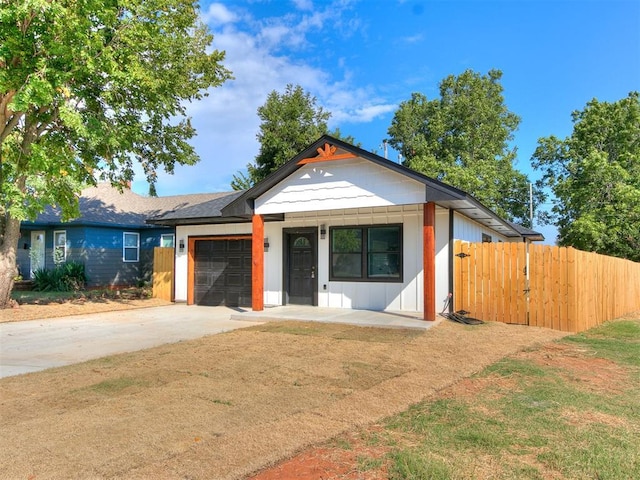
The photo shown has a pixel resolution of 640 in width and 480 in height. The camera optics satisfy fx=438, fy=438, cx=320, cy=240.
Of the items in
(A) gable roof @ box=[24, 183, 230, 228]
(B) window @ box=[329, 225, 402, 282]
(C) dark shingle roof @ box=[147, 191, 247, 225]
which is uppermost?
(A) gable roof @ box=[24, 183, 230, 228]

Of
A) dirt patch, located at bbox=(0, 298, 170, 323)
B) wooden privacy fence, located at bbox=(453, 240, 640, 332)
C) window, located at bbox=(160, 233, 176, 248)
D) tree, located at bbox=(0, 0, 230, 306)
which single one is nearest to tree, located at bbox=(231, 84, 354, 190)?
window, located at bbox=(160, 233, 176, 248)

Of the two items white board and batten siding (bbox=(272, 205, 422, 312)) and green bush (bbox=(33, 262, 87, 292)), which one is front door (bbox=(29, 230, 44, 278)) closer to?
green bush (bbox=(33, 262, 87, 292))

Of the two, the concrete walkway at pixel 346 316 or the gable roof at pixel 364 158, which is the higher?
the gable roof at pixel 364 158

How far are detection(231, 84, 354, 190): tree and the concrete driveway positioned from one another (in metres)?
16.2

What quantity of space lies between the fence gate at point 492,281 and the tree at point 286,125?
17994mm

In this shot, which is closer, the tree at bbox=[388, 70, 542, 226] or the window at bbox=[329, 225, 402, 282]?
the window at bbox=[329, 225, 402, 282]

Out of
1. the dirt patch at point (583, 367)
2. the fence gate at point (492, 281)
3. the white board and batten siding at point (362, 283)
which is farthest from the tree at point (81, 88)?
the dirt patch at point (583, 367)

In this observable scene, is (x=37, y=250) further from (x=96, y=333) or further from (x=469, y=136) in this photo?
(x=469, y=136)

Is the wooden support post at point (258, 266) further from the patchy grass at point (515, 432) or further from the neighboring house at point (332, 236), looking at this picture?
the patchy grass at point (515, 432)

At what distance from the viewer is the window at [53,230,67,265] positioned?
18.8m

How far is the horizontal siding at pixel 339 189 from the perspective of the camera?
9703mm

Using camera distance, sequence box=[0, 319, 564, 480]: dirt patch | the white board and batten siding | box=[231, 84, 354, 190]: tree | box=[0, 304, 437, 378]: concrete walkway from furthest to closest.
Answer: box=[231, 84, 354, 190]: tree
the white board and batten siding
box=[0, 304, 437, 378]: concrete walkway
box=[0, 319, 564, 480]: dirt patch

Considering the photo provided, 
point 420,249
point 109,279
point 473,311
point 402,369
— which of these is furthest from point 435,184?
point 109,279

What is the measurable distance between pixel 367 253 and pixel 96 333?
6722mm
